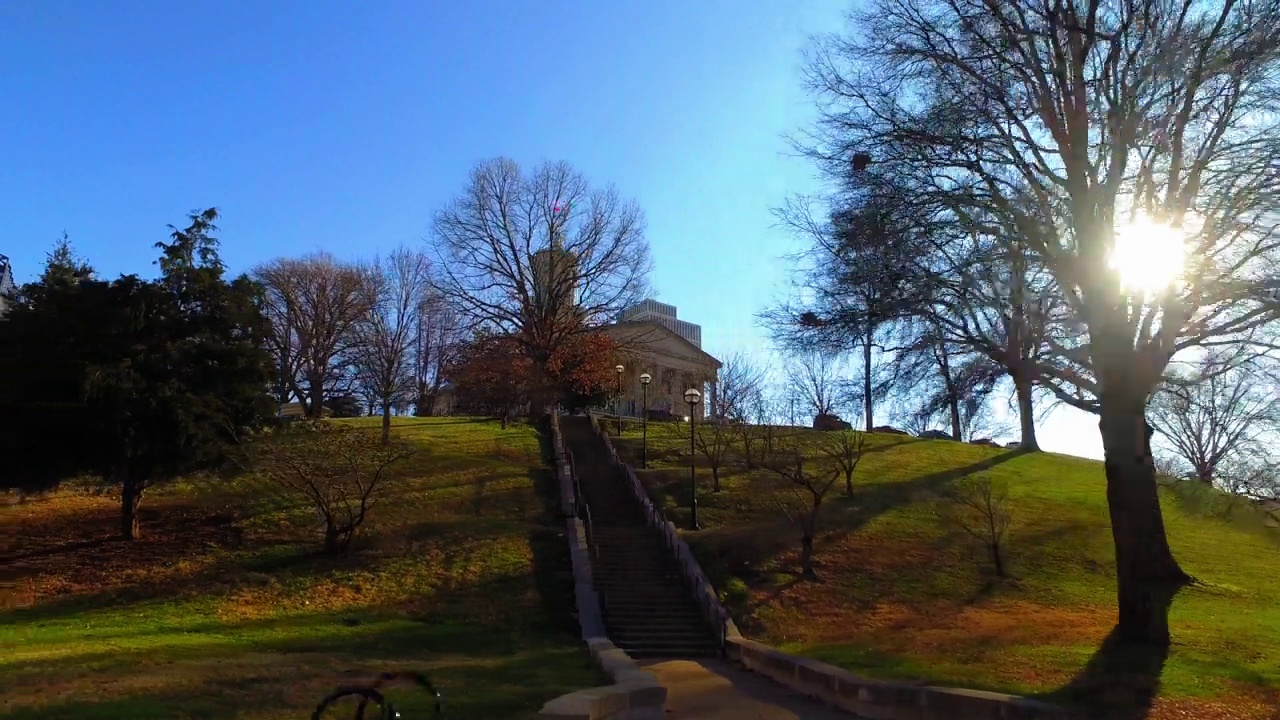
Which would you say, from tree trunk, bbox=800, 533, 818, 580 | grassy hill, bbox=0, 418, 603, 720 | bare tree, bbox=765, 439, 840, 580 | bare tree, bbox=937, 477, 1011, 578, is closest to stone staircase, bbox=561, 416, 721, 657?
grassy hill, bbox=0, 418, 603, 720

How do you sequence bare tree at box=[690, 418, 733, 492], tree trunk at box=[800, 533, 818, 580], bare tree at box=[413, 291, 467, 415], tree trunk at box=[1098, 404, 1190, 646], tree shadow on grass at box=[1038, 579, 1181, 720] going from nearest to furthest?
1. tree shadow on grass at box=[1038, 579, 1181, 720]
2. tree trunk at box=[1098, 404, 1190, 646]
3. tree trunk at box=[800, 533, 818, 580]
4. bare tree at box=[690, 418, 733, 492]
5. bare tree at box=[413, 291, 467, 415]

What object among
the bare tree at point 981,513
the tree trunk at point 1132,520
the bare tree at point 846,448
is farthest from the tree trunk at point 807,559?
the tree trunk at point 1132,520

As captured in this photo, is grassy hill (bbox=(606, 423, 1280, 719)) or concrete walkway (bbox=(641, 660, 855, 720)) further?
grassy hill (bbox=(606, 423, 1280, 719))

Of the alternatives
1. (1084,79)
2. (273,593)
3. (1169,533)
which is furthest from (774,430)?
(1084,79)

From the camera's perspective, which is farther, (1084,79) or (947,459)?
(947,459)

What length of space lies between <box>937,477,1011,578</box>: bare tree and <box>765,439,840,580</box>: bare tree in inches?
155

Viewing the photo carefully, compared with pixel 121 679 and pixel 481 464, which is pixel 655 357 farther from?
pixel 121 679

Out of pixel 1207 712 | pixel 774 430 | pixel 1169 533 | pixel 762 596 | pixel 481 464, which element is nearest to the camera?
pixel 1207 712

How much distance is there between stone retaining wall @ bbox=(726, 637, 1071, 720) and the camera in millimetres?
10156

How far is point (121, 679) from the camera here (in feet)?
34.5

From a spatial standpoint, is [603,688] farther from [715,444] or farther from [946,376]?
[715,444]

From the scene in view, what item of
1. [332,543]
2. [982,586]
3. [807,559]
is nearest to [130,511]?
[332,543]

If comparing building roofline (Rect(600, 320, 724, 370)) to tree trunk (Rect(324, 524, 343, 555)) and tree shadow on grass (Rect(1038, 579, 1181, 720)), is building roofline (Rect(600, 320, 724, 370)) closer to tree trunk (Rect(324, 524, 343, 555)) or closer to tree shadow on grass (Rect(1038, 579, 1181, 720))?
tree trunk (Rect(324, 524, 343, 555))

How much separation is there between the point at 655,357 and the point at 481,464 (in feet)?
151
